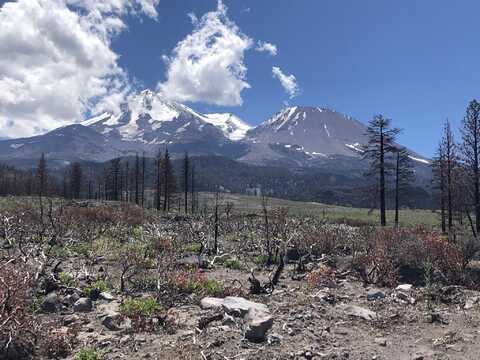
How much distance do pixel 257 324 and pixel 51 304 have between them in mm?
5182

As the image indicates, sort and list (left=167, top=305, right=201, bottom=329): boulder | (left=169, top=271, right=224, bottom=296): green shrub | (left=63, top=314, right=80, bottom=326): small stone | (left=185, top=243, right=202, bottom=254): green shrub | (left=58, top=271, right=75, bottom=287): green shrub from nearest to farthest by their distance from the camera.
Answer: (left=167, top=305, right=201, bottom=329): boulder → (left=63, top=314, right=80, bottom=326): small stone → (left=169, top=271, right=224, bottom=296): green shrub → (left=58, top=271, right=75, bottom=287): green shrub → (left=185, top=243, right=202, bottom=254): green shrub

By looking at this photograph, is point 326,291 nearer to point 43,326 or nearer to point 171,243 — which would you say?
point 43,326

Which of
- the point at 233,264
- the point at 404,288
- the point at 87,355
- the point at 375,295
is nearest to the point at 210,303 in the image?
the point at 87,355

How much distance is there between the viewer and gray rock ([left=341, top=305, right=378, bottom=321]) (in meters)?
9.80

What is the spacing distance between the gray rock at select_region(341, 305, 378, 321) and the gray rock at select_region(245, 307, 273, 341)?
2.44m

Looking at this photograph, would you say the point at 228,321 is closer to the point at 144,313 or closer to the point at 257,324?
the point at 257,324

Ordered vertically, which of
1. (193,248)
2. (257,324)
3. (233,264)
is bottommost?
(233,264)

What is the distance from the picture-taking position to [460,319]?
9781mm

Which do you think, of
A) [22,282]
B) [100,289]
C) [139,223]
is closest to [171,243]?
[100,289]

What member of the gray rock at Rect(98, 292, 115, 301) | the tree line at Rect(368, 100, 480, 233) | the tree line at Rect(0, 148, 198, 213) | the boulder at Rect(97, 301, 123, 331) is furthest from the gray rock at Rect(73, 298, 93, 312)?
the tree line at Rect(368, 100, 480, 233)

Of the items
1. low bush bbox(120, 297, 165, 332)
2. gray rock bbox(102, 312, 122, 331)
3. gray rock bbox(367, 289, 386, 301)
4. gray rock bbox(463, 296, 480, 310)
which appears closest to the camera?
low bush bbox(120, 297, 165, 332)

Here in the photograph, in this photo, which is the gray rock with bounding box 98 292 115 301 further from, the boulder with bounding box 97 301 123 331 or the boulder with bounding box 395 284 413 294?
the boulder with bounding box 395 284 413 294

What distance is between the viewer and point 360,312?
32.9 feet

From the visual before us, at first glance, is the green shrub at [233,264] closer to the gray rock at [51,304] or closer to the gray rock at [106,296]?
the gray rock at [106,296]
